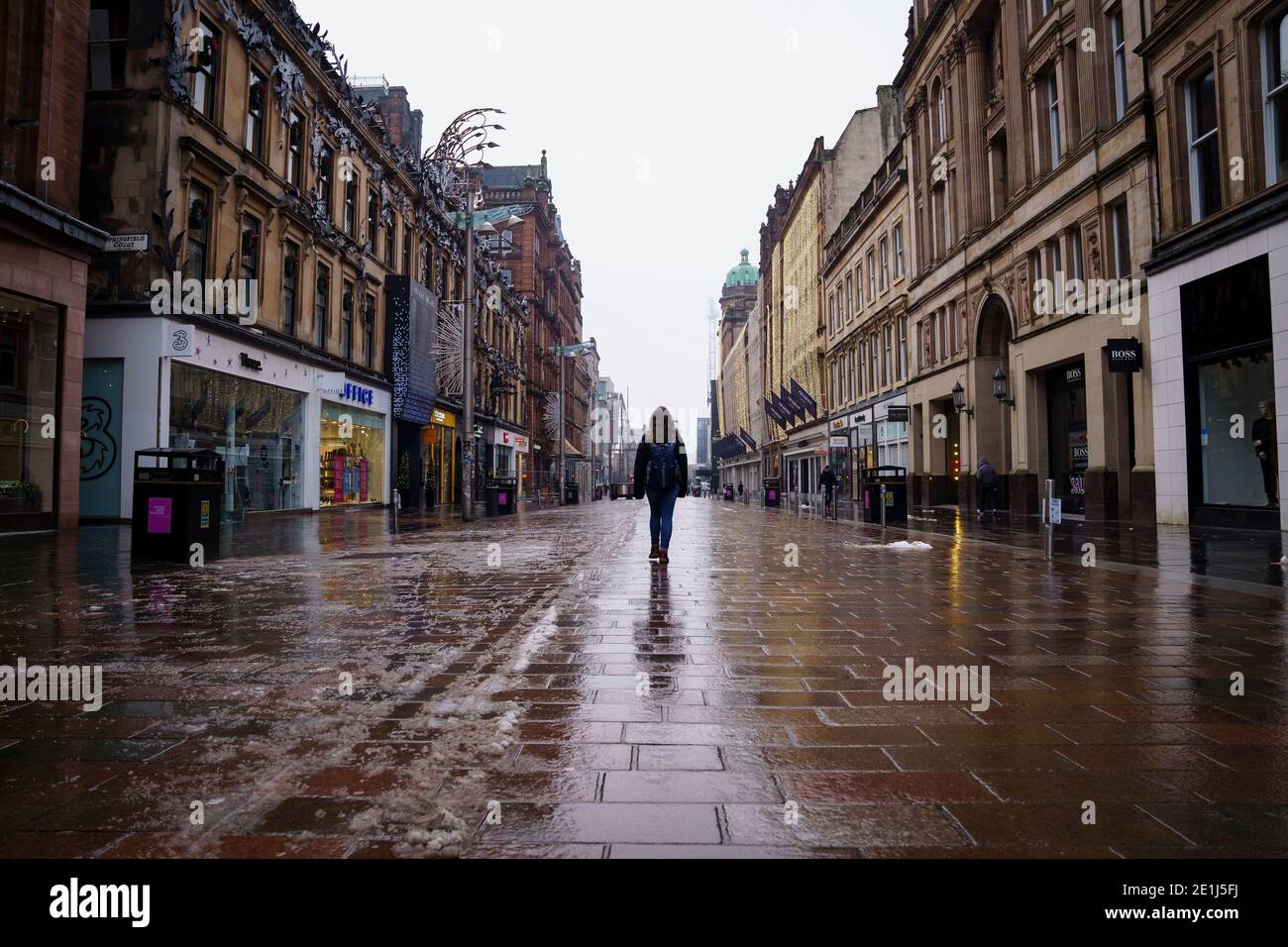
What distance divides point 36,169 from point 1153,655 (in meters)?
18.0

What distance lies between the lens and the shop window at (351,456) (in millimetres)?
24031

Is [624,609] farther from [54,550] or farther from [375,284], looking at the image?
[375,284]

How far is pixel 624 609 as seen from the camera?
247 inches

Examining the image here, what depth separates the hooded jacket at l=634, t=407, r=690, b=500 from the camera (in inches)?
383

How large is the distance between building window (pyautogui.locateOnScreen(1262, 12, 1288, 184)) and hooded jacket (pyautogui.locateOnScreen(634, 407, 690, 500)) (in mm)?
12028

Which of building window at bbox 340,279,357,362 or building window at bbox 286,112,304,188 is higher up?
building window at bbox 286,112,304,188

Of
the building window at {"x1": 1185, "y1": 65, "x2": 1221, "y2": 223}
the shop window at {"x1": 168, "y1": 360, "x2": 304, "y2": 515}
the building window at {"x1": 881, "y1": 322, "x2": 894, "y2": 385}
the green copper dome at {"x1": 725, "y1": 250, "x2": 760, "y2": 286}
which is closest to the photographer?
the building window at {"x1": 1185, "y1": 65, "x2": 1221, "y2": 223}

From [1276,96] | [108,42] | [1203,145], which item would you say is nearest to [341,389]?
[108,42]

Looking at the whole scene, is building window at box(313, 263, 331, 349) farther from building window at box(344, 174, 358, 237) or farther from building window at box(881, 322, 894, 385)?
building window at box(881, 322, 894, 385)

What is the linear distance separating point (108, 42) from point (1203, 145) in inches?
908

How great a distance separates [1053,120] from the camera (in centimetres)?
2184

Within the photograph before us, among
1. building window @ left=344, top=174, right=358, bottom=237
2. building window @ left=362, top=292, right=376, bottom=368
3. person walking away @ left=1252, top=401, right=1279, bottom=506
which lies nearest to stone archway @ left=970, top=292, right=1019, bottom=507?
person walking away @ left=1252, top=401, right=1279, bottom=506

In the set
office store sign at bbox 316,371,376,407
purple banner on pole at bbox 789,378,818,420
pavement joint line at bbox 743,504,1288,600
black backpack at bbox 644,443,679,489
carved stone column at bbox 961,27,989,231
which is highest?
carved stone column at bbox 961,27,989,231

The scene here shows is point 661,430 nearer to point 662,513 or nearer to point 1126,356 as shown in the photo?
point 662,513
